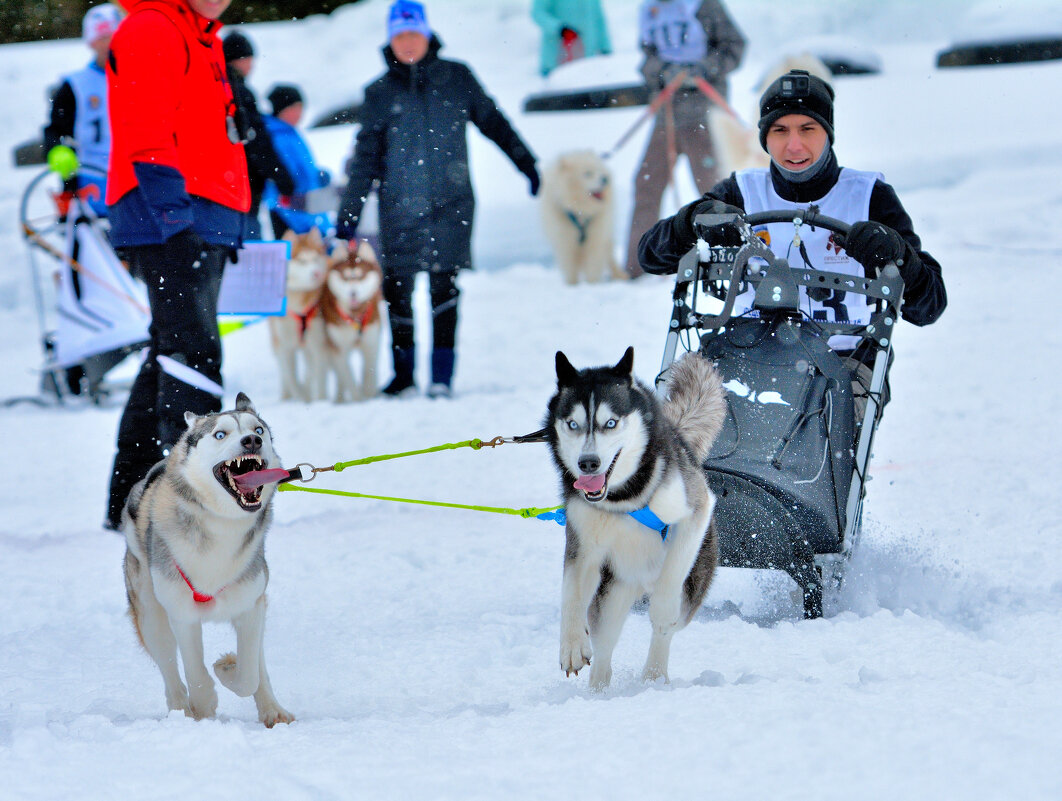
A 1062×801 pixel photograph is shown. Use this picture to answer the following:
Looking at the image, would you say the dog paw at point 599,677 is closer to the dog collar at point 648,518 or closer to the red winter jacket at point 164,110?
the dog collar at point 648,518

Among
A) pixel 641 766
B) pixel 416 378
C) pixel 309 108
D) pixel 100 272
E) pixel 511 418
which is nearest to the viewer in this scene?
pixel 641 766

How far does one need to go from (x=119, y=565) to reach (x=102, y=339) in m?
3.19

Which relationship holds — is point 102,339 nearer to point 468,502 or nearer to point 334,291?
point 334,291

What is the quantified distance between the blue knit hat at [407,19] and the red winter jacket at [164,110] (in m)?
2.54

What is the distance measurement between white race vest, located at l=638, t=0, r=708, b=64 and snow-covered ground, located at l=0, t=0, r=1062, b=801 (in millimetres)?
1806

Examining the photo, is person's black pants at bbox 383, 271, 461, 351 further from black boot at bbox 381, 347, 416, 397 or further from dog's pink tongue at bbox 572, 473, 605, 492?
dog's pink tongue at bbox 572, 473, 605, 492

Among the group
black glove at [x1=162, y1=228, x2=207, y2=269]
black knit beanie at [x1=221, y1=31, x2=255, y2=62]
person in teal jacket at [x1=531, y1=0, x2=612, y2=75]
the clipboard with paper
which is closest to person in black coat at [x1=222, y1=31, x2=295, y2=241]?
black knit beanie at [x1=221, y1=31, x2=255, y2=62]

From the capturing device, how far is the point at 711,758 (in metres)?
1.86

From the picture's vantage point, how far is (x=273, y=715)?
239 cm

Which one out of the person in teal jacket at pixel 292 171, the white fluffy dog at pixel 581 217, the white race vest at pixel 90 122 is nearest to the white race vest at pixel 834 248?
the person in teal jacket at pixel 292 171

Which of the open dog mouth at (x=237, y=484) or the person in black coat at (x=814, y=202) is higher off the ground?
the person in black coat at (x=814, y=202)

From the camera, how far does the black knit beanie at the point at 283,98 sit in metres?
7.56

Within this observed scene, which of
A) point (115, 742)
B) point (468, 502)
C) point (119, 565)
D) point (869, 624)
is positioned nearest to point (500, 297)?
point (468, 502)

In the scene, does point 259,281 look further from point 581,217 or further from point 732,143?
point 732,143
